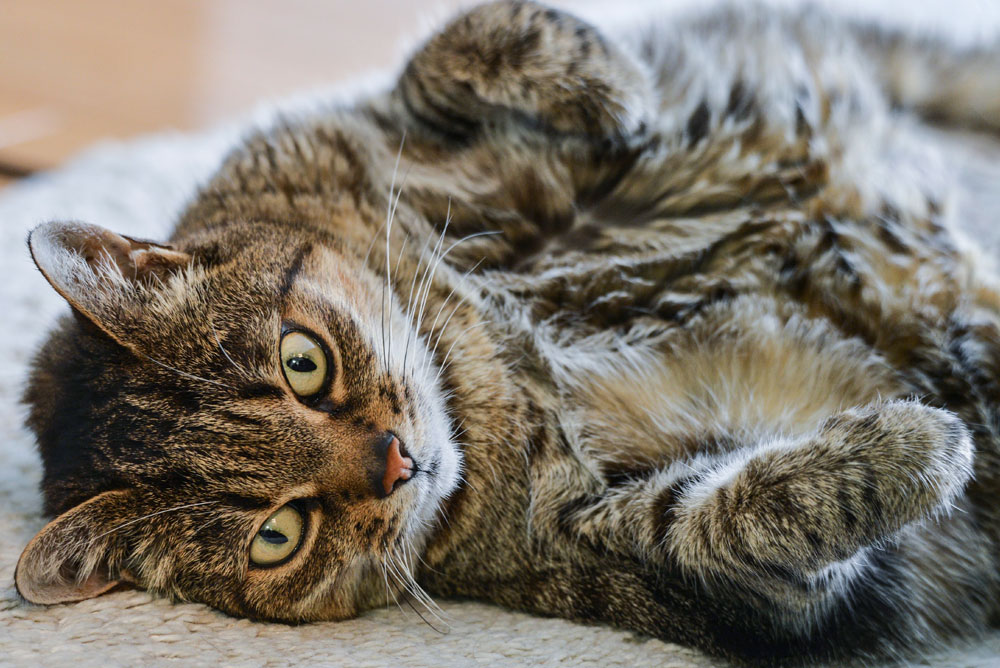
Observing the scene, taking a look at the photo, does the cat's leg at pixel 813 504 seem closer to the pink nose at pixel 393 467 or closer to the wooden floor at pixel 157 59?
the pink nose at pixel 393 467

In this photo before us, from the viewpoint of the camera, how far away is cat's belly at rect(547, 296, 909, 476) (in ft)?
4.41

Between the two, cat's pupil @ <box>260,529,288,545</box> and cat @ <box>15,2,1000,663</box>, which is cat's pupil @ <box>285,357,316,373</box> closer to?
cat @ <box>15,2,1000,663</box>

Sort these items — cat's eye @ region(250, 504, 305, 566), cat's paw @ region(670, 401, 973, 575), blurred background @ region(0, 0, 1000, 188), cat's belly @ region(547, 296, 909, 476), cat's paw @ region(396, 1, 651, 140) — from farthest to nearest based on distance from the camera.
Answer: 1. blurred background @ region(0, 0, 1000, 188)
2. cat's paw @ region(396, 1, 651, 140)
3. cat's belly @ region(547, 296, 909, 476)
4. cat's eye @ region(250, 504, 305, 566)
5. cat's paw @ region(670, 401, 973, 575)

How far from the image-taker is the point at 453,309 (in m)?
1.44

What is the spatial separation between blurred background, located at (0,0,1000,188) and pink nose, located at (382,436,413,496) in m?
2.07

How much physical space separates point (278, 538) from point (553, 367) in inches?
20.3

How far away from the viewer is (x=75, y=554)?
3.83 feet

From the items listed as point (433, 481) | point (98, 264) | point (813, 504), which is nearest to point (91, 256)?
point (98, 264)

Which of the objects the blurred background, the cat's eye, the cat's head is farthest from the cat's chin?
the blurred background

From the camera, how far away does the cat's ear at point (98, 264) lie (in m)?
1.17

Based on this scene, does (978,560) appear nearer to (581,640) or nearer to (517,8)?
(581,640)

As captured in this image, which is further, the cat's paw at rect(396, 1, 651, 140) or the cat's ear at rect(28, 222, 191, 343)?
the cat's paw at rect(396, 1, 651, 140)

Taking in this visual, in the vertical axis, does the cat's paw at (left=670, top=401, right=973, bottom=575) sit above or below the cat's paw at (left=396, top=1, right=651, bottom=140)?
below

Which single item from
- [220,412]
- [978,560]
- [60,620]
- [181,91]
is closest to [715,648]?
[978,560]
